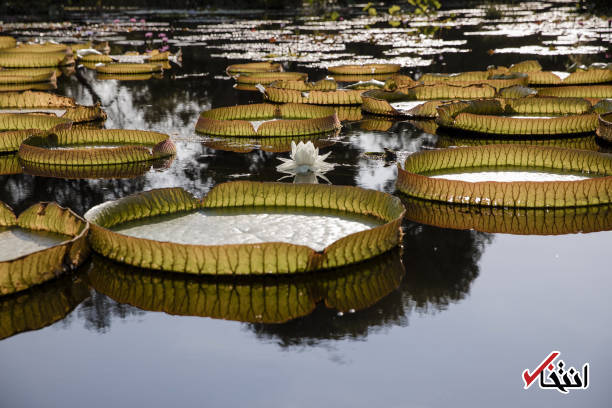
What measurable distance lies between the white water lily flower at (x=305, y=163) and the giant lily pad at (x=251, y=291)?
229 centimetres

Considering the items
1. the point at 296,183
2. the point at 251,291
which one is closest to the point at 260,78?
the point at 296,183

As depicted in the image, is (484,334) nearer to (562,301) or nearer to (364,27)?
(562,301)

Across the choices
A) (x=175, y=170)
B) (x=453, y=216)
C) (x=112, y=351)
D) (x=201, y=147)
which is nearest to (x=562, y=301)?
(x=453, y=216)

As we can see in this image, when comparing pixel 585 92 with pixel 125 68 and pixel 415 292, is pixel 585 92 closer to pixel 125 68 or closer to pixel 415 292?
pixel 415 292

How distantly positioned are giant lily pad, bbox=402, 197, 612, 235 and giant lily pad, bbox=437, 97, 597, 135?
10.5ft

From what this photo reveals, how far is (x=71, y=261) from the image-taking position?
480 centimetres

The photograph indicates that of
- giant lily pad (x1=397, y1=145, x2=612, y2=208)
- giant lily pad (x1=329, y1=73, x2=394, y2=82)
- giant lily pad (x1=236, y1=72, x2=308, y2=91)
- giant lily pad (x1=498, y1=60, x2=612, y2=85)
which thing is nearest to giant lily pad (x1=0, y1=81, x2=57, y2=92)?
giant lily pad (x1=236, y1=72, x2=308, y2=91)

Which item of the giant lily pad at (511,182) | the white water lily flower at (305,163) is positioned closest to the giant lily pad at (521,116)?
the giant lily pad at (511,182)

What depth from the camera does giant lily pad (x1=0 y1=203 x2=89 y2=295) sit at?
4.44 metres

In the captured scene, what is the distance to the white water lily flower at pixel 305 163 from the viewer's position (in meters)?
6.98

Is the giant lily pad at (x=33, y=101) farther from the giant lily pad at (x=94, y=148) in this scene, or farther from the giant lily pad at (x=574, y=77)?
the giant lily pad at (x=574, y=77)

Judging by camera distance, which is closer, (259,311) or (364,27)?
(259,311)

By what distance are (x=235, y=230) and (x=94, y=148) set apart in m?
3.59

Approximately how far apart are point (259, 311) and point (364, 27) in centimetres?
2612
